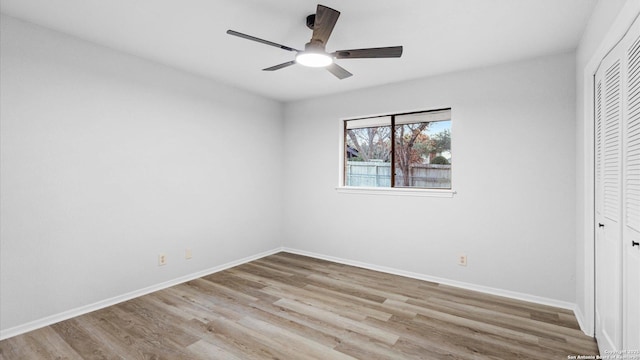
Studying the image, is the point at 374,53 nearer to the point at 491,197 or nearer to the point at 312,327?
the point at 491,197

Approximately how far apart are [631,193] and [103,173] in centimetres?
388

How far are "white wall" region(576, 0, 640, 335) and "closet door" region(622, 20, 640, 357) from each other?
9.3 inches

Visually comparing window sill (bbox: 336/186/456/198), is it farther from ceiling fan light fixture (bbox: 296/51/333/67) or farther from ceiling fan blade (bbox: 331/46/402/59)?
ceiling fan light fixture (bbox: 296/51/333/67)

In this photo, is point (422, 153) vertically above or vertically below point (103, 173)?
above

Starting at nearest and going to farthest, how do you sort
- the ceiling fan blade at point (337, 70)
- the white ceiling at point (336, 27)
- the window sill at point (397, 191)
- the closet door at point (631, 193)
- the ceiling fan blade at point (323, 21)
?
the closet door at point (631, 193), the ceiling fan blade at point (323, 21), the white ceiling at point (336, 27), the ceiling fan blade at point (337, 70), the window sill at point (397, 191)

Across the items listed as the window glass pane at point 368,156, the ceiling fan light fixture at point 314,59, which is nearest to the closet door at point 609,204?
the ceiling fan light fixture at point 314,59

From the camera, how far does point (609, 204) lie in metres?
1.93

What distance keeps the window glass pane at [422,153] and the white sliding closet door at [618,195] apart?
153cm

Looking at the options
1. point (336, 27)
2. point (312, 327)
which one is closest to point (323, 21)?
point (336, 27)

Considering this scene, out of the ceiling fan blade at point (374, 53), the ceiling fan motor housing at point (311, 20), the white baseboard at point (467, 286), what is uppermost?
the ceiling fan motor housing at point (311, 20)

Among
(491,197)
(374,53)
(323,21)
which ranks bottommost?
(491,197)

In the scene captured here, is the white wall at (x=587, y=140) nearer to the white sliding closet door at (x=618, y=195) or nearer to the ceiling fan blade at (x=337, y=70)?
the white sliding closet door at (x=618, y=195)

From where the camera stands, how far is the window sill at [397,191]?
3.51 m

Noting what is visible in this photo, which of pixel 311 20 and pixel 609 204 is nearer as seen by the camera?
pixel 609 204
